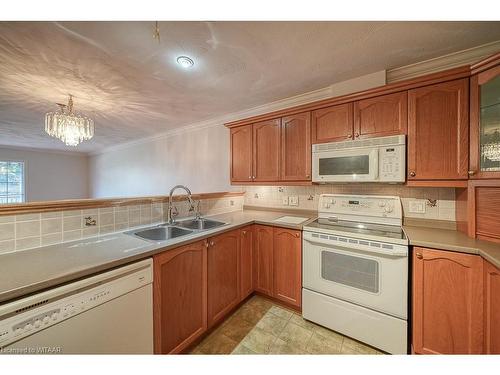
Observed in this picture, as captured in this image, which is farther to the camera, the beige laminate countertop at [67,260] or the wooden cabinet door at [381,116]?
the wooden cabinet door at [381,116]

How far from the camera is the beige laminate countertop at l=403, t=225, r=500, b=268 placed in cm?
108

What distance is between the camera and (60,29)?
1.27m

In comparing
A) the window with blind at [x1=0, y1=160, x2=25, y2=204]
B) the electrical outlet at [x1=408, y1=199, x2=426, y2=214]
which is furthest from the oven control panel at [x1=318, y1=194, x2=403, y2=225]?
the window with blind at [x1=0, y1=160, x2=25, y2=204]

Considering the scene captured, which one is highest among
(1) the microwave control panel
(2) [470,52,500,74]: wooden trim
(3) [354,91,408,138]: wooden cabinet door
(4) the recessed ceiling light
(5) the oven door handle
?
(4) the recessed ceiling light

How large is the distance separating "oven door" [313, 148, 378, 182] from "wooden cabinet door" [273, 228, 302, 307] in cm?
61

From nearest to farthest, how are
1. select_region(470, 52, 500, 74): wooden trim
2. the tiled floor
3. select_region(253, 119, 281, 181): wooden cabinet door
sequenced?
1. select_region(470, 52, 500, 74): wooden trim
2. the tiled floor
3. select_region(253, 119, 281, 181): wooden cabinet door

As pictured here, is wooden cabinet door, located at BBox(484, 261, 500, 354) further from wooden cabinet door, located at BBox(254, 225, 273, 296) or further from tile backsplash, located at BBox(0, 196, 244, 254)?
tile backsplash, located at BBox(0, 196, 244, 254)

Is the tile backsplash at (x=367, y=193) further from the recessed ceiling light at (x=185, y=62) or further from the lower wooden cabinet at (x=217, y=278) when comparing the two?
the recessed ceiling light at (x=185, y=62)

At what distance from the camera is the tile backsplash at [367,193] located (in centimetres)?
164

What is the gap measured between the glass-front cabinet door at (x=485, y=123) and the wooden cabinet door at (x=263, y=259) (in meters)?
1.57

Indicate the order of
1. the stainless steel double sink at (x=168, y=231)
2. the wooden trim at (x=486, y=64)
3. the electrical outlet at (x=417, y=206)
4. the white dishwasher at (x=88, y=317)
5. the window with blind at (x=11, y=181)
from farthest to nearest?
the window with blind at (x=11, y=181)
the electrical outlet at (x=417, y=206)
the stainless steel double sink at (x=168, y=231)
the wooden trim at (x=486, y=64)
the white dishwasher at (x=88, y=317)

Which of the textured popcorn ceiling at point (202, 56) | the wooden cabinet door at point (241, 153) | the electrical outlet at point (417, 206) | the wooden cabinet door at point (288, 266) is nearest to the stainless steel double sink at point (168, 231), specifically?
the wooden cabinet door at point (288, 266)
